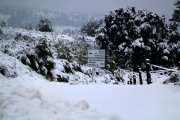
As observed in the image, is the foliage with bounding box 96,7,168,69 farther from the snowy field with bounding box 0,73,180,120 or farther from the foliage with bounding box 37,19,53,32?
the foliage with bounding box 37,19,53,32

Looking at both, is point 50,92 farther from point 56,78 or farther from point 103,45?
point 103,45

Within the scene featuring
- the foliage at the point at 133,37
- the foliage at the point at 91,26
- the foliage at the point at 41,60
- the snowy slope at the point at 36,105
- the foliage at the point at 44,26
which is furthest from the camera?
the foliage at the point at 91,26

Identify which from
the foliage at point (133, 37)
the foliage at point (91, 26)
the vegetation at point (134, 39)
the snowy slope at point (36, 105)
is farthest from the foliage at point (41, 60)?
the foliage at point (91, 26)

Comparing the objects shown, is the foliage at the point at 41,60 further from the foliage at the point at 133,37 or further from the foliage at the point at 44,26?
the foliage at the point at 44,26

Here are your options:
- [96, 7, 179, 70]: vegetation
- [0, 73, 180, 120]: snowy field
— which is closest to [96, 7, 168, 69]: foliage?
[96, 7, 179, 70]: vegetation

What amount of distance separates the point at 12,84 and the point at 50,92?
921 millimetres

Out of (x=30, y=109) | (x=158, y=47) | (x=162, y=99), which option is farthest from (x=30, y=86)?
(x=158, y=47)

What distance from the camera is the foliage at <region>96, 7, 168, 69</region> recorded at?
22.5m

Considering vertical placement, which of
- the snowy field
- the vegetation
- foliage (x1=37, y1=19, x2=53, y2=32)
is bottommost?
the snowy field

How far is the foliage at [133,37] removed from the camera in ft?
74.0

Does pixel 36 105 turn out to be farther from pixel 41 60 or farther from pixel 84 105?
pixel 41 60

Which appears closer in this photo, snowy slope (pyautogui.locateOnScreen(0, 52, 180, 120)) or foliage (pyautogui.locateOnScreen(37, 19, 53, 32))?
snowy slope (pyautogui.locateOnScreen(0, 52, 180, 120))

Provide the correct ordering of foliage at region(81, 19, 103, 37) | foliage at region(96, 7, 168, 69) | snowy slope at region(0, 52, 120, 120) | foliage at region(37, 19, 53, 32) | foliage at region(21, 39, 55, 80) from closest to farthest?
snowy slope at region(0, 52, 120, 120), foliage at region(21, 39, 55, 80), foliage at region(96, 7, 168, 69), foliage at region(37, 19, 53, 32), foliage at region(81, 19, 103, 37)

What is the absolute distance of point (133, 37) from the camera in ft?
76.5
